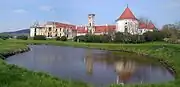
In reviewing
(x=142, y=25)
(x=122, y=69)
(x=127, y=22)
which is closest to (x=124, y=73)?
(x=122, y=69)

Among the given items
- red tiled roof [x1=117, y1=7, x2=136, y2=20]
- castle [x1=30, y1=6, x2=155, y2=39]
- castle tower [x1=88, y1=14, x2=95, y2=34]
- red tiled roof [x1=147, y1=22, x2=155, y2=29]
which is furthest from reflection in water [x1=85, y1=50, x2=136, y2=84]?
castle tower [x1=88, y1=14, x2=95, y2=34]

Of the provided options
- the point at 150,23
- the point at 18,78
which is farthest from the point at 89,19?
Result: the point at 18,78

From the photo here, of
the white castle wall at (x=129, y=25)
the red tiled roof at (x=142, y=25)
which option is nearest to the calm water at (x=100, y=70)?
the white castle wall at (x=129, y=25)

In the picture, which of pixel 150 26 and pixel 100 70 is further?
pixel 150 26

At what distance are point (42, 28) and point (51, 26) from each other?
5.70m

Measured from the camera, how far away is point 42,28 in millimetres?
138750

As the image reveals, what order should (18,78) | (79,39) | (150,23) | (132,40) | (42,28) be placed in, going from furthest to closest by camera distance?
(42,28), (150,23), (79,39), (132,40), (18,78)

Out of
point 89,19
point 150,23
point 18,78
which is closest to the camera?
point 18,78

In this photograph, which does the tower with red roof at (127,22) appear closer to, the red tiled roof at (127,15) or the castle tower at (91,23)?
the red tiled roof at (127,15)

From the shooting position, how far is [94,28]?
5138 inches

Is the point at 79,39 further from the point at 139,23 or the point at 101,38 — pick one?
the point at 139,23

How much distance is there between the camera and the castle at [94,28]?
346ft

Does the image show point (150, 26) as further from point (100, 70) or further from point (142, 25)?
point (100, 70)

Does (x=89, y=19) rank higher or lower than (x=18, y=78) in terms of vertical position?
higher
